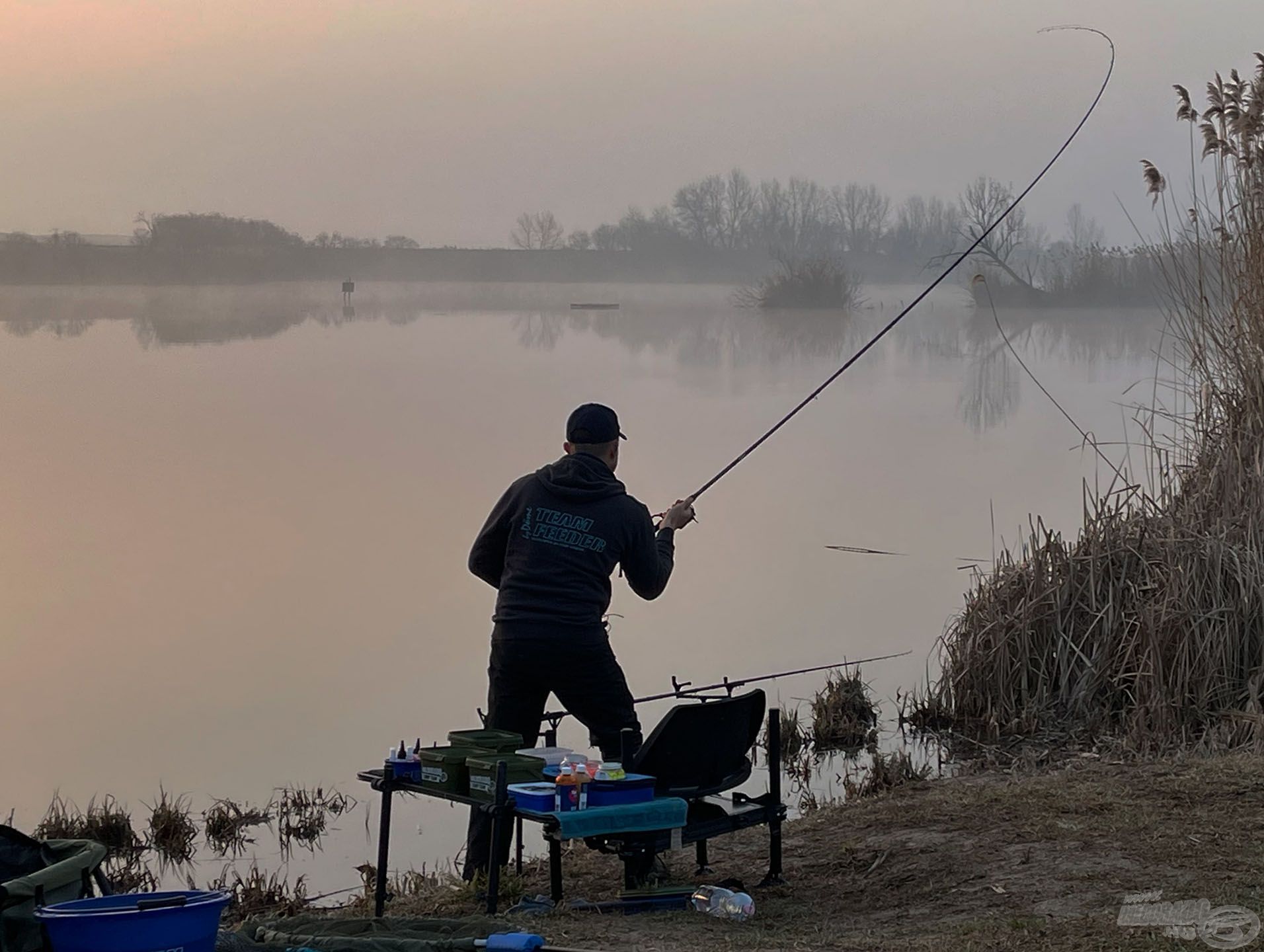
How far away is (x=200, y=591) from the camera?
45.3 feet

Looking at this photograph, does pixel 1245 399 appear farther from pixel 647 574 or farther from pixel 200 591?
pixel 200 591

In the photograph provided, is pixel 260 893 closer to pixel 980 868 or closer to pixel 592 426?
pixel 592 426

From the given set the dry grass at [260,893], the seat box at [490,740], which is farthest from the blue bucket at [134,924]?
the dry grass at [260,893]

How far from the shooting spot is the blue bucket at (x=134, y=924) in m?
3.35

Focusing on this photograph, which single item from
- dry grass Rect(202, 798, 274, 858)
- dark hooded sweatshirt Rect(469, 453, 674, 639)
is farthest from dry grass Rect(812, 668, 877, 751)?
dark hooded sweatshirt Rect(469, 453, 674, 639)

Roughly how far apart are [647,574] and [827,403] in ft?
93.9

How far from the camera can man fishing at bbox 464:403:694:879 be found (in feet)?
16.8

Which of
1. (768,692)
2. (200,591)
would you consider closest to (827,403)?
(200,591)

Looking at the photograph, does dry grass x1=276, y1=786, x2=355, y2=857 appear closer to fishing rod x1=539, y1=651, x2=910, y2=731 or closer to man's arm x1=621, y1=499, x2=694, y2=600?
fishing rod x1=539, y1=651, x2=910, y2=731

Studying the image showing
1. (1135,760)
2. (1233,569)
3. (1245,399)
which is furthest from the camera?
(1245,399)

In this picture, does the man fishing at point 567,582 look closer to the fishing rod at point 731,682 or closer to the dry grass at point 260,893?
the fishing rod at point 731,682

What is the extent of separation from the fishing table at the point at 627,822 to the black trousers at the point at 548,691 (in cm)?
30

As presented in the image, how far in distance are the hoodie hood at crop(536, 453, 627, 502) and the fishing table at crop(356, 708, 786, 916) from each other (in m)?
0.90
